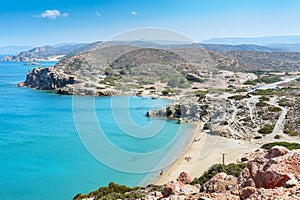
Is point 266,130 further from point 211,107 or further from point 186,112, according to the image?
point 186,112

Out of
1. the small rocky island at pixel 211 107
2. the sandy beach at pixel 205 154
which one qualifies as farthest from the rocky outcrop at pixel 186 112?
the sandy beach at pixel 205 154

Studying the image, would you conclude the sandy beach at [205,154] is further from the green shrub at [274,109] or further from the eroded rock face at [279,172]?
the eroded rock face at [279,172]

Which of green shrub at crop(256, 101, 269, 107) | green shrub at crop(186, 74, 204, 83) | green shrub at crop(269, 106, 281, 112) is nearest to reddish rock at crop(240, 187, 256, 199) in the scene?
green shrub at crop(269, 106, 281, 112)

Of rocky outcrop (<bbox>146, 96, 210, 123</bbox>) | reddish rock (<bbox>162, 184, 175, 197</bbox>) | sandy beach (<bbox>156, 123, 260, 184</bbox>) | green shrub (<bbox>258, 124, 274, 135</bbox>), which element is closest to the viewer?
reddish rock (<bbox>162, 184, 175, 197</bbox>)

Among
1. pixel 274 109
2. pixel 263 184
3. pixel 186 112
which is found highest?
pixel 263 184

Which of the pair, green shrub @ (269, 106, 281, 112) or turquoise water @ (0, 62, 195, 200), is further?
green shrub @ (269, 106, 281, 112)

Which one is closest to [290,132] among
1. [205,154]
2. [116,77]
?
[205,154]

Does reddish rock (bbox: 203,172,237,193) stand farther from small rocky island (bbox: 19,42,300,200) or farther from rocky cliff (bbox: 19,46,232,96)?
rocky cliff (bbox: 19,46,232,96)
